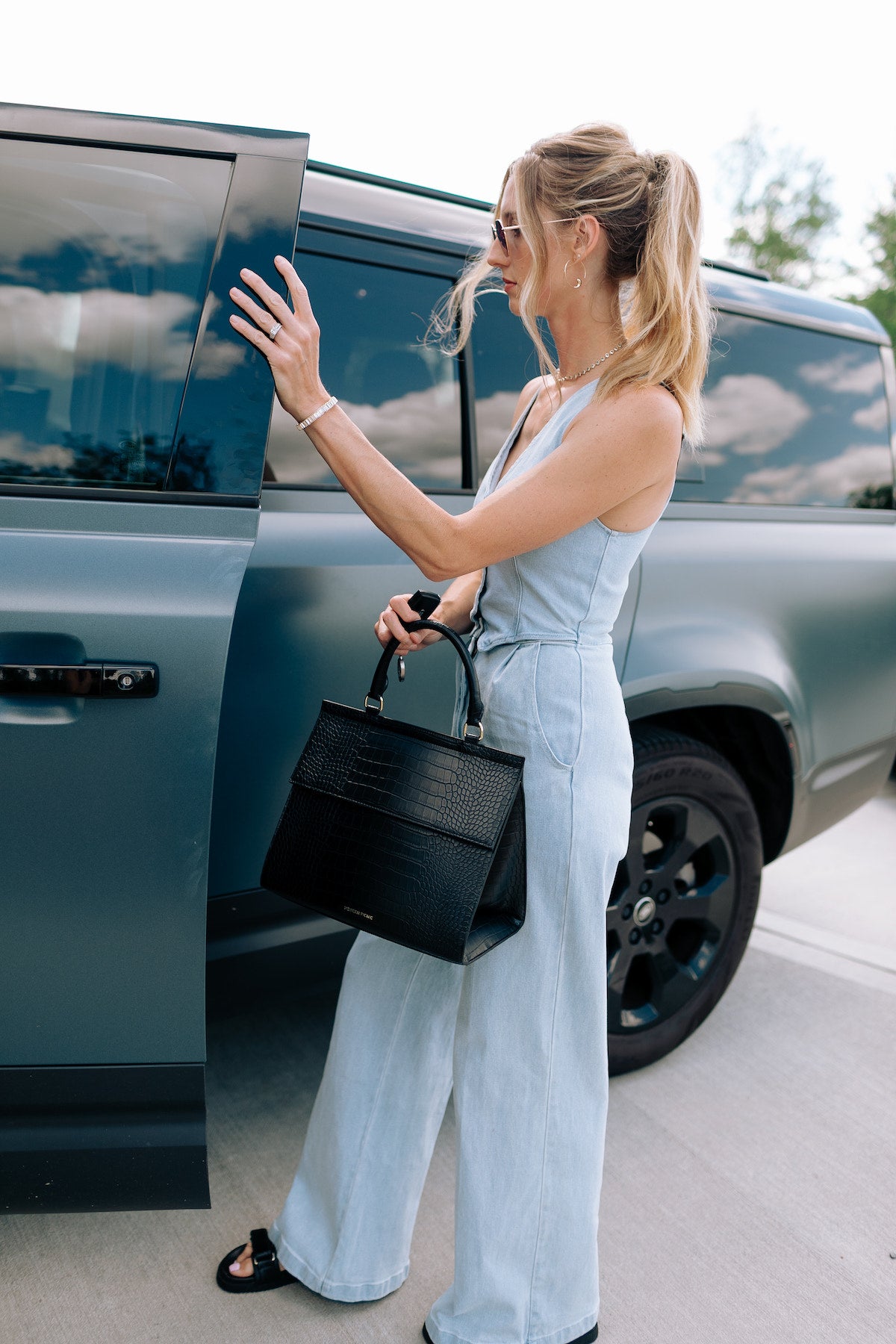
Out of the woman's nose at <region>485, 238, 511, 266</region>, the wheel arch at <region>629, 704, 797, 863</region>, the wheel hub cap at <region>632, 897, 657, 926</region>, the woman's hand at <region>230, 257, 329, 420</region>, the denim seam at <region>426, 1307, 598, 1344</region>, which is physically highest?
the woman's nose at <region>485, 238, 511, 266</region>

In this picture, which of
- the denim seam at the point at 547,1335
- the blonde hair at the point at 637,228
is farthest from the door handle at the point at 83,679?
the denim seam at the point at 547,1335

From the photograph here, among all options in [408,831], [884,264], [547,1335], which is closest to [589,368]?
[408,831]

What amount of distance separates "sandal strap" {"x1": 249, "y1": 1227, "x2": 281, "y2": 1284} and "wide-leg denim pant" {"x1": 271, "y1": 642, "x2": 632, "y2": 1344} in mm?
26

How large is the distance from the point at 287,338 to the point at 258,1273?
148cm

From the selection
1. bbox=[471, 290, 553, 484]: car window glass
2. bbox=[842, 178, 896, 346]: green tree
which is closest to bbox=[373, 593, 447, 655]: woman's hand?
bbox=[471, 290, 553, 484]: car window glass

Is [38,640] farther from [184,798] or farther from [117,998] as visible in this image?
[117,998]

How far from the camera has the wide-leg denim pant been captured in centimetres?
150

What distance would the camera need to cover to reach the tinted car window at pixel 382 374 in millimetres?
1925

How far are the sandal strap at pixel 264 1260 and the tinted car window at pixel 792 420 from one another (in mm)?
1705

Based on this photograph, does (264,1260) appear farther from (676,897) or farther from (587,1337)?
(676,897)

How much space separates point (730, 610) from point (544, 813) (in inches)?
41.0

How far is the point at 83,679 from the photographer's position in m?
1.38

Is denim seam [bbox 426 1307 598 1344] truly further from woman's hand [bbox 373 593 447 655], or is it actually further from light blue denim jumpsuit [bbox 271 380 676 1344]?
woman's hand [bbox 373 593 447 655]

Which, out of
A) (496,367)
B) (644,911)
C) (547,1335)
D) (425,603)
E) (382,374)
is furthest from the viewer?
(644,911)
